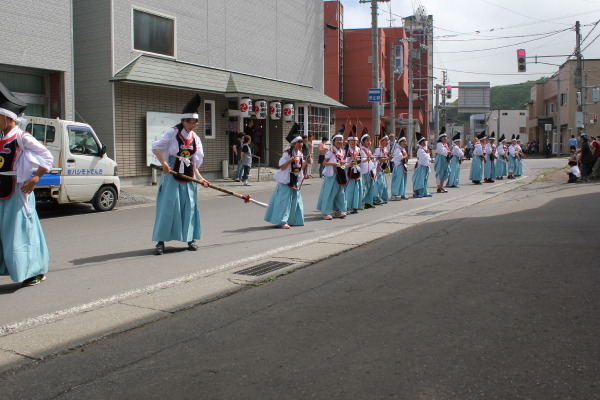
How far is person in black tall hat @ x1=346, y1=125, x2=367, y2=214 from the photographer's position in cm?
1185

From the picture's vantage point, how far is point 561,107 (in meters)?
56.2

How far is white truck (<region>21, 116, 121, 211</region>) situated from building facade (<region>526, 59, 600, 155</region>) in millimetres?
39692

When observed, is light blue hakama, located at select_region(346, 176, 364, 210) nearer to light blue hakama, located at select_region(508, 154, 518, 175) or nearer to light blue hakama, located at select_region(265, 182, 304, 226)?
light blue hakama, located at select_region(265, 182, 304, 226)

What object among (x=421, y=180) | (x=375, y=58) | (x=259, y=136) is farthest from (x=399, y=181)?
(x=259, y=136)

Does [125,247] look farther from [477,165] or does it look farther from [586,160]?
[586,160]

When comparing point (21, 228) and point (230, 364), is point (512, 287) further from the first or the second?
point (21, 228)

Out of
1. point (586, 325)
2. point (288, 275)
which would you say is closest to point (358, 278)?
point (288, 275)

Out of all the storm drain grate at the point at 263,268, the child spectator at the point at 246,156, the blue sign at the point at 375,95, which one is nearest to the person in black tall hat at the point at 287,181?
the storm drain grate at the point at 263,268

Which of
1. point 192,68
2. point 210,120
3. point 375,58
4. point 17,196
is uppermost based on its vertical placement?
point 375,58

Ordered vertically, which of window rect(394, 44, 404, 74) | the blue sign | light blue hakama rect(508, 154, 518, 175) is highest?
window rect(394, 44, 404, 74)

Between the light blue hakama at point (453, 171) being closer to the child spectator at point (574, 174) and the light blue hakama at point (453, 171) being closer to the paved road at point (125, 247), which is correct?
the child spectator at point (574, 174)

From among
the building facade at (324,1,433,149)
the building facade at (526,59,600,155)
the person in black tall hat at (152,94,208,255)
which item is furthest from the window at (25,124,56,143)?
the building facade at (526,59,600,155)

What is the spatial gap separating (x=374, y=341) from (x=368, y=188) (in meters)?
9.19

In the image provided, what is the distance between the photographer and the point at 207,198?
15922mm
